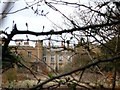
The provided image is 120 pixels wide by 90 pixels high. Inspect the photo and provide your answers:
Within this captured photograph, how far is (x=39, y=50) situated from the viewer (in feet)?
3.90

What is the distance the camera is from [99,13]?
3.67ft

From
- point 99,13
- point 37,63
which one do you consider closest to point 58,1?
point 99,13

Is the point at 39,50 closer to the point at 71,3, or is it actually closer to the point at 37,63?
the point at 37,63

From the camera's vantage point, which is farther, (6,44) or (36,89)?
(6,44)

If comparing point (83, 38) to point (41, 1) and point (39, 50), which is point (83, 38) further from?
point (41, 1)

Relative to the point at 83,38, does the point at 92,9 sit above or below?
above

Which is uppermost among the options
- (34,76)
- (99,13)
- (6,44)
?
(99,13)

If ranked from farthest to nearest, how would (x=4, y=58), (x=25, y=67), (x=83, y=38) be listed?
(x=83, y=38)
(x=25, y=67)
(x=4, y=58)

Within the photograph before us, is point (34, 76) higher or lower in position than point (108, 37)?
lower

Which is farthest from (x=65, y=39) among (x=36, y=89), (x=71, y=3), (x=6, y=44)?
(x=36, y=89)

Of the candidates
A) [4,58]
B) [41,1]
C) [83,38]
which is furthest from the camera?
[83,38]

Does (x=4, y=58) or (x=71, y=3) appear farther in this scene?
(x=71, y=3)

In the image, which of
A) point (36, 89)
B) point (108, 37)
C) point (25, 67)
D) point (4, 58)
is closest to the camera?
point (36, 89)

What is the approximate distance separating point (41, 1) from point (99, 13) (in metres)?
0.26
